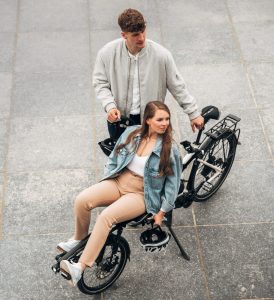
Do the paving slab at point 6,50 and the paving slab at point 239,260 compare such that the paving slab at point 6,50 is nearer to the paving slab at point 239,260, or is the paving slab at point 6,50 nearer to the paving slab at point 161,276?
the paving slab at point 161,276

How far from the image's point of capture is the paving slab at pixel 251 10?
814 cm

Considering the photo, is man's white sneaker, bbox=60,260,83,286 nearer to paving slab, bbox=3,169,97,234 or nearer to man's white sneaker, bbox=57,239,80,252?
man's white sneaker, bbox=57,239,80,252

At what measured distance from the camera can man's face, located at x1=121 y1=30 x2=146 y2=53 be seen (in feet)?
15.2

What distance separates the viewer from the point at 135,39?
15.3ft

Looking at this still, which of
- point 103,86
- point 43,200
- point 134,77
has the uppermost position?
point 134,77

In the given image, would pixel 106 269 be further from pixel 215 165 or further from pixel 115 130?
pixel 215 165

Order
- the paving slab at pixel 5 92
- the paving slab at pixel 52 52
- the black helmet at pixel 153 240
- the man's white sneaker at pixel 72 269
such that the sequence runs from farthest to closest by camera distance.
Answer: the paving slab at pixel 52 52
the paving slab at pixel 5 92
the black helmet at pixel 153 240
the man's white sneaker at pixel 72 269

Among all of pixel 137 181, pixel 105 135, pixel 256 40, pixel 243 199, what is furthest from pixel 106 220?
pixel 256 40

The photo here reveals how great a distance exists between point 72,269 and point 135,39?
2064 millimetres

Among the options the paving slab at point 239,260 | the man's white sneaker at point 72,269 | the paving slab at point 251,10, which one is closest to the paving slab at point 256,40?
the paving slab at point 251,10

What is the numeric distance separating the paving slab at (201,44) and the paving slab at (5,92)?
231 centimetres

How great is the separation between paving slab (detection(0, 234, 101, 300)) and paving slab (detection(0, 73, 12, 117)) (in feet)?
6.58

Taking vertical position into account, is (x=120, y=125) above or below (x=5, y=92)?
above

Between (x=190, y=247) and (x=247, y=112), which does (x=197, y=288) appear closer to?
(x=190, y=247)
